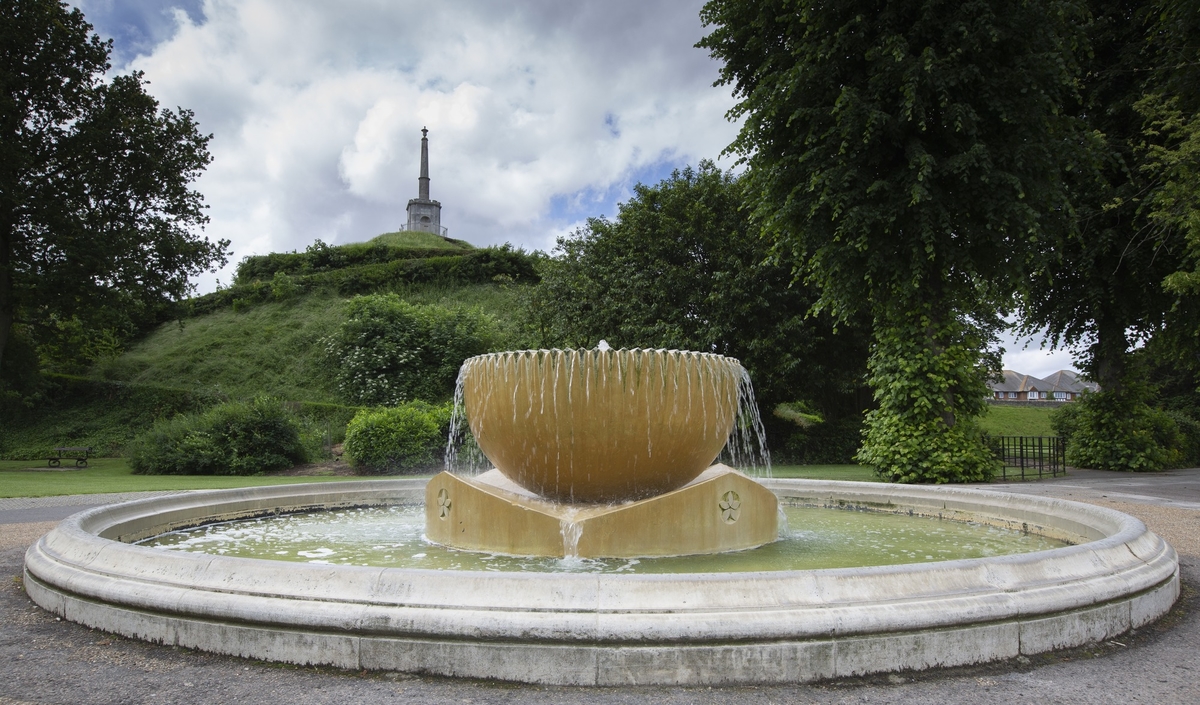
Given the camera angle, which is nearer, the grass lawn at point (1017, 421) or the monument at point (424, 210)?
the grass lawn at point (1017, 421)

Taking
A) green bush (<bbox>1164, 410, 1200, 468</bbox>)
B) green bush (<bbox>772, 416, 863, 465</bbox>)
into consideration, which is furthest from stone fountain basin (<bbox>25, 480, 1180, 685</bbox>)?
green bush (<bbox>1164, 410, 1200, 468</bbox>)

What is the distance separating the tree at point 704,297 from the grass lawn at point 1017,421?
60.6 feet

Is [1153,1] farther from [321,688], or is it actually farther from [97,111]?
[97,111]

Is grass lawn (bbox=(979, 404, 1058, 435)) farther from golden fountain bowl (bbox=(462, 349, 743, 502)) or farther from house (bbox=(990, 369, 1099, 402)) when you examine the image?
golden fountain bowl (bbox=(462, 349, 743, 502))

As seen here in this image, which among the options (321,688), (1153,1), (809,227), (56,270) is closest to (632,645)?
(321,688)

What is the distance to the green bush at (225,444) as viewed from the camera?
19.5 m

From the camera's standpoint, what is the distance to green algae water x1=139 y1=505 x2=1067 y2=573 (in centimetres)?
600

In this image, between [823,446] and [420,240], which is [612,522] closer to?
[823,446]

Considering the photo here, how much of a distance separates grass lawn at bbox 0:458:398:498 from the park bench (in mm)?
342

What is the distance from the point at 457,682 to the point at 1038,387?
80930 mm

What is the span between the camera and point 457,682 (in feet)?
11.7

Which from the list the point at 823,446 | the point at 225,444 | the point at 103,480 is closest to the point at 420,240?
the point at 225,444

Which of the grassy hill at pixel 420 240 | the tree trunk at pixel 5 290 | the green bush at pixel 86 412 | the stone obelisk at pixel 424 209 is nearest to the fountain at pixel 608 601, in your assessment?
the tree trunk at pixel 5 290

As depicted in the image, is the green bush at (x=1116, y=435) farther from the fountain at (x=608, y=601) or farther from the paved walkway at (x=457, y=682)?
the paved walkway at (x=457, y=682)
